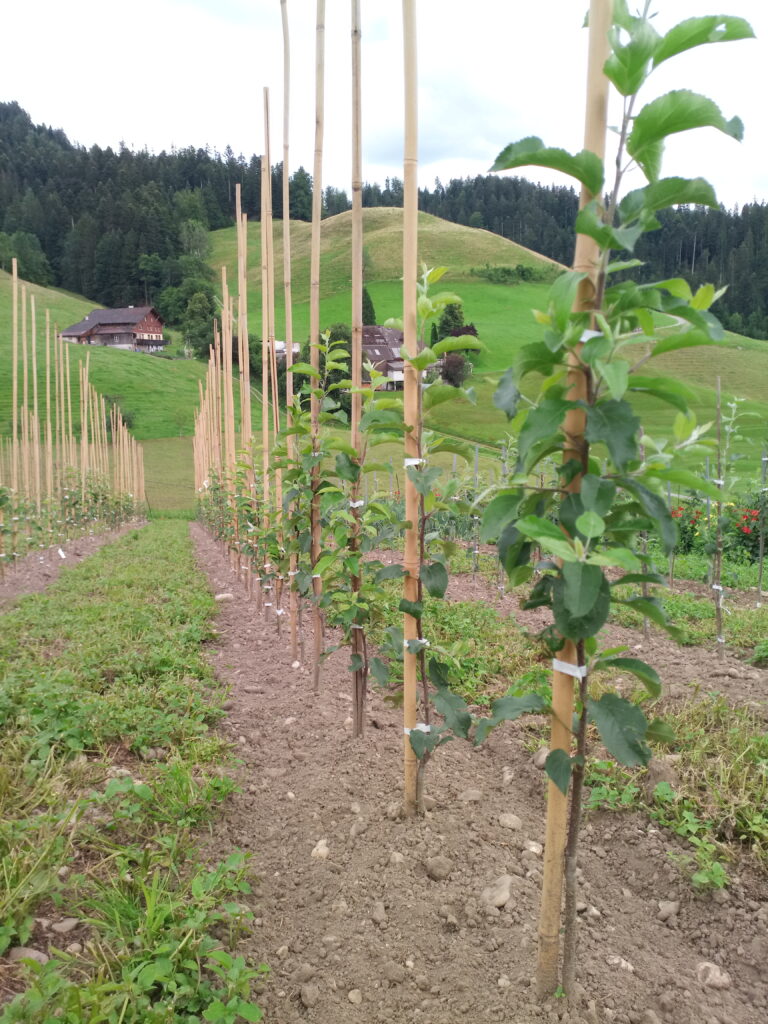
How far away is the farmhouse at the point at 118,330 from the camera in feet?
163

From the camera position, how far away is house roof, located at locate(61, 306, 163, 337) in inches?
1955

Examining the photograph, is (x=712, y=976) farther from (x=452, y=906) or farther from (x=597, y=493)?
(x=597, y=493)

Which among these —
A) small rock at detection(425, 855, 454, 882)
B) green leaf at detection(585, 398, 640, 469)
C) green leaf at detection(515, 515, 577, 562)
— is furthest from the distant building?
small rock at detection(425, 855, 454, 882)

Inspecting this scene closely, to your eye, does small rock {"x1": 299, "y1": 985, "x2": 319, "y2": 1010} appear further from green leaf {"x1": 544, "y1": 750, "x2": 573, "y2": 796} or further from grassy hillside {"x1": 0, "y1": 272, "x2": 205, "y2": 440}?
grassy hillside {"x1": 0, "y1": 272, "x2": 205, "y2": 440}

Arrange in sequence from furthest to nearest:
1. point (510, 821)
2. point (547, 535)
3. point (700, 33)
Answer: point (510, 821) → point (547, 535) → point (700, 33)

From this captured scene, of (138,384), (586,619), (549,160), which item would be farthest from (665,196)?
(138,384)

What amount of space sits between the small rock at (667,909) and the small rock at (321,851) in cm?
121

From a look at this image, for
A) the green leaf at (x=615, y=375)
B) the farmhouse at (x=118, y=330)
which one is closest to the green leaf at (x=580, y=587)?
the green leaf at (x=615, y=375)

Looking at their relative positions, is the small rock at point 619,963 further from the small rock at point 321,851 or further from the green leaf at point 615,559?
the green leaf at point 615,559

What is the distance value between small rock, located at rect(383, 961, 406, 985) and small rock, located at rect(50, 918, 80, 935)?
104 centimetres

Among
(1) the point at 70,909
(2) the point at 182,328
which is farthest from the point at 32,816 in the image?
(2) the point at 182,328

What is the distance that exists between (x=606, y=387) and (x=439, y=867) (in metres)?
1.81

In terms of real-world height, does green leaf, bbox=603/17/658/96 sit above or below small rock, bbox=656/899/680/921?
above

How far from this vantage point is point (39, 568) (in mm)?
9734
